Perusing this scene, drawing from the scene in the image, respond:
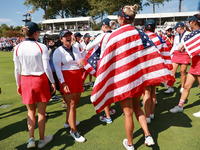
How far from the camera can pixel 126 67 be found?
92.7 inches

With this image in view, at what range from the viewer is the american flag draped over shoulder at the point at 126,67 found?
232 centimetres

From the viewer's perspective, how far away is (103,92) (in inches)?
98.0

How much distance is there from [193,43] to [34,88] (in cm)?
348

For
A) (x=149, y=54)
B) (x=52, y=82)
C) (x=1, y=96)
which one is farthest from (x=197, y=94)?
(x=1, y=96)

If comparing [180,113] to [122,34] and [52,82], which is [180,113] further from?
[52,82]

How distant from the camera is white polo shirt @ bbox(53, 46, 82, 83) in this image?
2918mm

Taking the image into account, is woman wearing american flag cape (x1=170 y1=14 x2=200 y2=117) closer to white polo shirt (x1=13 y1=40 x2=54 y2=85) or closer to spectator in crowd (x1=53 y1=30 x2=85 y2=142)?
spectator in crowd (x1=53 y1=30 x2=85 y2=142)

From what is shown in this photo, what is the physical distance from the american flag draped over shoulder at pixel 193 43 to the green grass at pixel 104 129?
155cm

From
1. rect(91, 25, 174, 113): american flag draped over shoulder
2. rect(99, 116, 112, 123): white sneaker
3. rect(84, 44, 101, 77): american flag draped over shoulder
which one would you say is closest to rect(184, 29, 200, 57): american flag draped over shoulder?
rect(91, 25, 174, 113): american flag draped over shoulder

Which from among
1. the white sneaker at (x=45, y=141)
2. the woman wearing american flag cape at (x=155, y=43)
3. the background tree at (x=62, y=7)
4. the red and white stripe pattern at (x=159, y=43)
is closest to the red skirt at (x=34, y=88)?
the white sneaker at (x=45, y=141)

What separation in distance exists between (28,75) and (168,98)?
14.2 ft

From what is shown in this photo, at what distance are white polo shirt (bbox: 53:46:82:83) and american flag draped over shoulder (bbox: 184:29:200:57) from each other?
2.53 m

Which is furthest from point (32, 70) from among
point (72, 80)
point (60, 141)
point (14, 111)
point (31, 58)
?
point (14, 111)

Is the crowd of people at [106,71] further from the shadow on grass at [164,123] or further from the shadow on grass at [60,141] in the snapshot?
the shadow on grass at [164,123]
